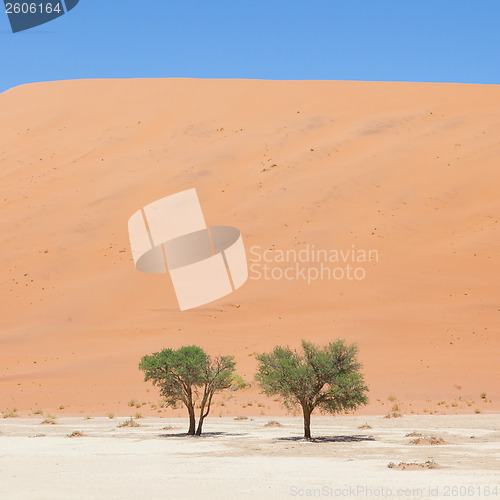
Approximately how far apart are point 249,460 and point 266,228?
31529 millimetres

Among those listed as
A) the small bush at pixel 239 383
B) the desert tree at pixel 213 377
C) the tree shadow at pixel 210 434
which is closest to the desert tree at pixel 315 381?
the desert tree at pixel 213 377

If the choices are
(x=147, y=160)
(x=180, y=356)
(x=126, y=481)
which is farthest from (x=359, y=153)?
(x=126, y=481)

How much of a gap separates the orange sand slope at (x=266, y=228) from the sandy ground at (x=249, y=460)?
6.11m

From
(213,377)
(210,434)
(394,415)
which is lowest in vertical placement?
(210,434)

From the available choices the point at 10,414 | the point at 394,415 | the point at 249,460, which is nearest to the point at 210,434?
the point at 249,460

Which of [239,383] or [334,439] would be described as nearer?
[334,439]

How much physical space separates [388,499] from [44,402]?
2219 cm

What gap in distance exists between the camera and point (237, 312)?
1533 inches

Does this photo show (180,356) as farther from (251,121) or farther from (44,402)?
(251,121)

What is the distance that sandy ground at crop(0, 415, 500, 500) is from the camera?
1123 cm

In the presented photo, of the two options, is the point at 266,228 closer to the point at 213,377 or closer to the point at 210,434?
the point at 213,377

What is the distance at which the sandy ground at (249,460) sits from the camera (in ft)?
36.8

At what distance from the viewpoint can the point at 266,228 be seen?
1811 inches

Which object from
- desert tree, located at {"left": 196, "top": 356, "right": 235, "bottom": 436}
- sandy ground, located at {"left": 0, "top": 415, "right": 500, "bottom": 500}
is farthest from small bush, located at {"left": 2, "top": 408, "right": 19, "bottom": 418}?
desert tree, located at {"left": 196, "top": 356, "right": 235, "bottom": 436}
